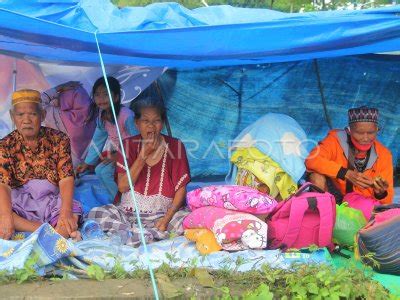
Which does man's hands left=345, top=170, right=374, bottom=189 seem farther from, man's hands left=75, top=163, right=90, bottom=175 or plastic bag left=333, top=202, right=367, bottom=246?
man's hands left=75, top=163, right=90, bottom=175

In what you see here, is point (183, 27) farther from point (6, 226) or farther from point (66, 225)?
point (6, 226)

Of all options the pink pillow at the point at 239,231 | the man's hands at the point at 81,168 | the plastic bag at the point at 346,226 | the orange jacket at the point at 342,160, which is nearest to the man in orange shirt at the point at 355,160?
the orange jacket at the point at 342,160

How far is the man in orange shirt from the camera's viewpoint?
13.7 feet

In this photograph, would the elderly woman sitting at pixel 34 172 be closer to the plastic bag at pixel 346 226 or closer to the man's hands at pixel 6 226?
the man's hands at pixel 6 226

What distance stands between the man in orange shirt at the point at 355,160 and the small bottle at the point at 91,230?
5.36 ft

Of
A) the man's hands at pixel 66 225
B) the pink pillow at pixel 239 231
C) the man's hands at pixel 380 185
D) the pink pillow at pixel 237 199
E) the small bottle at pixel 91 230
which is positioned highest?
the man's hands at pixel 380 185

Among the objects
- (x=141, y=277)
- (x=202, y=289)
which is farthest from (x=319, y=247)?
→ (x=141, y=277)

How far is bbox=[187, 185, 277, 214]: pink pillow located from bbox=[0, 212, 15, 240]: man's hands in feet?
3.95

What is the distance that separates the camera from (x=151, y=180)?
4137 mm

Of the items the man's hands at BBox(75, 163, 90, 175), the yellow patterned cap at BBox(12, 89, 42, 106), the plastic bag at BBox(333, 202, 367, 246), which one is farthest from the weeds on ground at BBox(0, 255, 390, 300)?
the man's hands at BBox(75, 163, 90, 175)

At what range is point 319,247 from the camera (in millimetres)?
3490

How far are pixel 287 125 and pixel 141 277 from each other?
1.85m

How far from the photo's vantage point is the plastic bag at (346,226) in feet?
12.0

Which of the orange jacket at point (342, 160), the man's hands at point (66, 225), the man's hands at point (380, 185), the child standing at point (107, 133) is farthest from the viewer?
the child standing at point (107, 133)
